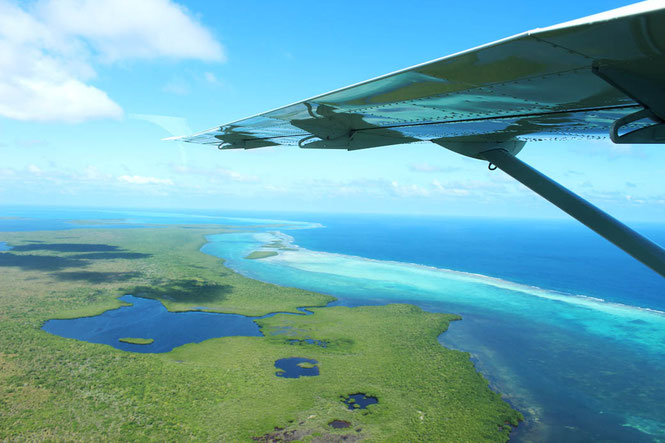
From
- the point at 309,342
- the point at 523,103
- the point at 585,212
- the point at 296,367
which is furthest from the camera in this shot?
the point at 309,342

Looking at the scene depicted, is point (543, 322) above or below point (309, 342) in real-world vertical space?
below

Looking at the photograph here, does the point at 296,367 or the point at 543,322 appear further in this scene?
the point at 543,322

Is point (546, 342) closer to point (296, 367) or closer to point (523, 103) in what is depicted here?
point (296, 367)

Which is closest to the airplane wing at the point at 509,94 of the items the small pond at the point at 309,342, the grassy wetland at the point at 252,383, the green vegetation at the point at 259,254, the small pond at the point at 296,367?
the grassy wetland at the point at 252,383

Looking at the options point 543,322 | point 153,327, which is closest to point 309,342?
point 153,327

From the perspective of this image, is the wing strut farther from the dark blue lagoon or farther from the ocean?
the dark blue lagoon

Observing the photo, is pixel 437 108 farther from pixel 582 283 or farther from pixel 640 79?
pixel 582 283

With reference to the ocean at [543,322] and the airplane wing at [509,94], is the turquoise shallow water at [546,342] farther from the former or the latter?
the airplane wing at [509,94]
